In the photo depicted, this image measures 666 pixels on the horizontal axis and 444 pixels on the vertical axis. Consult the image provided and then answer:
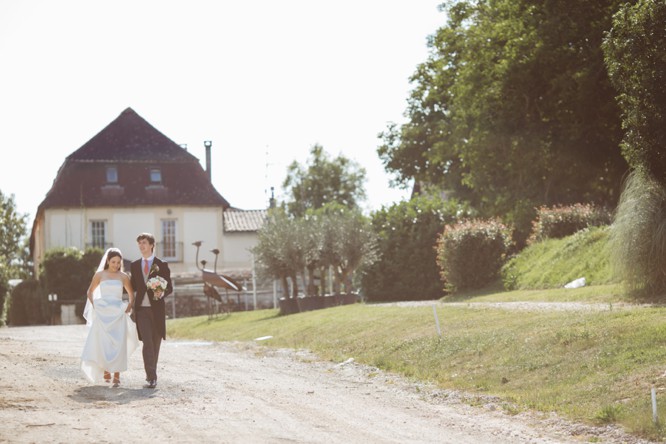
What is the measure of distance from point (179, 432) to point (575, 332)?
23.4 ft

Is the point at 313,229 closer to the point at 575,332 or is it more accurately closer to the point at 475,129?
the point at 475,129

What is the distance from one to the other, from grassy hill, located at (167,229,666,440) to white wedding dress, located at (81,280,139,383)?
4269 millimetres

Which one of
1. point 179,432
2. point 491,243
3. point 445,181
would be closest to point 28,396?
point 179,432

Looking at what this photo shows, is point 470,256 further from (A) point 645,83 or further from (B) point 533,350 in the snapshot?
(B) point 533,350

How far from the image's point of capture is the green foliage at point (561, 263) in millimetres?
26859

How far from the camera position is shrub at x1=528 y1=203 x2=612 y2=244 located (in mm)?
33219

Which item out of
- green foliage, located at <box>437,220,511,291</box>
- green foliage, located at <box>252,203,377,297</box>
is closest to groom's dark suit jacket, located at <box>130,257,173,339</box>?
green foliage, located at <box>437,220,511,291</box>

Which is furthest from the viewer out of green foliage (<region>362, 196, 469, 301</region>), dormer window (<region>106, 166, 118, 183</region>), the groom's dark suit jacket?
dormer window (<region>106, 166, 118, 183</region>)

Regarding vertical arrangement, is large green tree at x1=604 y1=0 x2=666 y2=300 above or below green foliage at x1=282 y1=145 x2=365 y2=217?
below

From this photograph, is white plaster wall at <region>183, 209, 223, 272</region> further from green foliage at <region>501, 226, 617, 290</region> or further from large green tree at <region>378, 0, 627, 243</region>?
green foliage at <region>501, 226, 617, 290</region>

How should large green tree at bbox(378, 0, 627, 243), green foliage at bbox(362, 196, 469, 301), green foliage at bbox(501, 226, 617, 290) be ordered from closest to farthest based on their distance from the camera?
1. green foliage at bbox(501, 226, 617, 290)
2. large green tree at bbox(378, 0, 627, 243)
3. green foliage at bbox(362, 196, 469, 301)

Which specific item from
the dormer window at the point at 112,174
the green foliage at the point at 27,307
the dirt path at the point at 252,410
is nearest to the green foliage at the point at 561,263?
the dirt path at the point at 252,410

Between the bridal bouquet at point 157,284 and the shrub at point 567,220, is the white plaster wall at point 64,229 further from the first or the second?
the bridal bouquet at point 157,284

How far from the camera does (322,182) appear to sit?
100250mm
